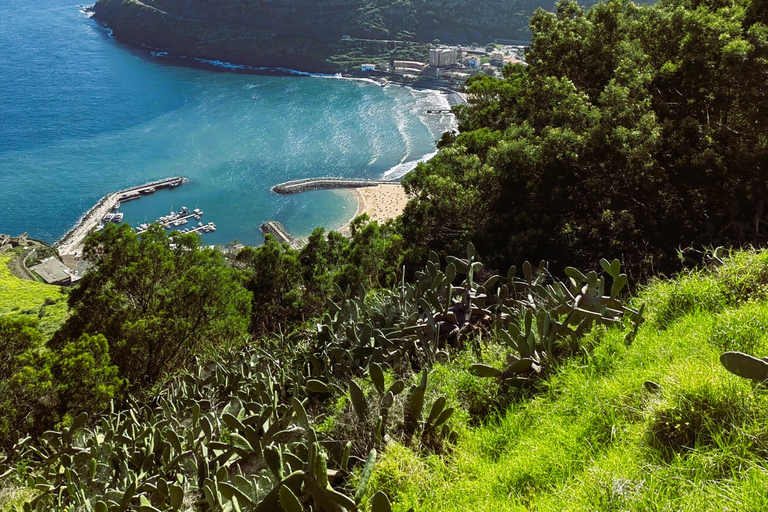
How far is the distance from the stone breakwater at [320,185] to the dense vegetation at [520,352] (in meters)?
33.1

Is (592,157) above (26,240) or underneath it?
above

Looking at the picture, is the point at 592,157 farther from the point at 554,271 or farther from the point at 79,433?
the point at 79,433

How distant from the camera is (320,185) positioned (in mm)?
45656

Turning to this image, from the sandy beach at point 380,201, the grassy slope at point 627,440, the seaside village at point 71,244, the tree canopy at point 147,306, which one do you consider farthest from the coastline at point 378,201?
the grassy slope at point 627,440

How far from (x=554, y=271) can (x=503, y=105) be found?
1008cm

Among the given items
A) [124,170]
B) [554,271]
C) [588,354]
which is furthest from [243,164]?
[588,354]

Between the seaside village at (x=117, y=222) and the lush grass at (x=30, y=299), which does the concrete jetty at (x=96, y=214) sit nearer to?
the seaside village at (x=117, y=222)

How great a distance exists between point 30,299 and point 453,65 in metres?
57.7

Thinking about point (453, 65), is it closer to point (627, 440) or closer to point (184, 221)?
point (184, 221)

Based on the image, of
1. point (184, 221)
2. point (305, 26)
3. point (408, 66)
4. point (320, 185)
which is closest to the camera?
point (184, 221)

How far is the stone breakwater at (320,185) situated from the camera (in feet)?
148

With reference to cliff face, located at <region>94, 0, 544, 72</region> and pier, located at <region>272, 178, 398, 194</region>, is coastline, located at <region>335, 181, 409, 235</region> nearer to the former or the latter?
pier, located at <region>272, 178, 398, 194</region>

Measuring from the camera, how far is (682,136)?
8250mm

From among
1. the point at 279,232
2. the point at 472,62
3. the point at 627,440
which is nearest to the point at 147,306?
the point at 627,440
